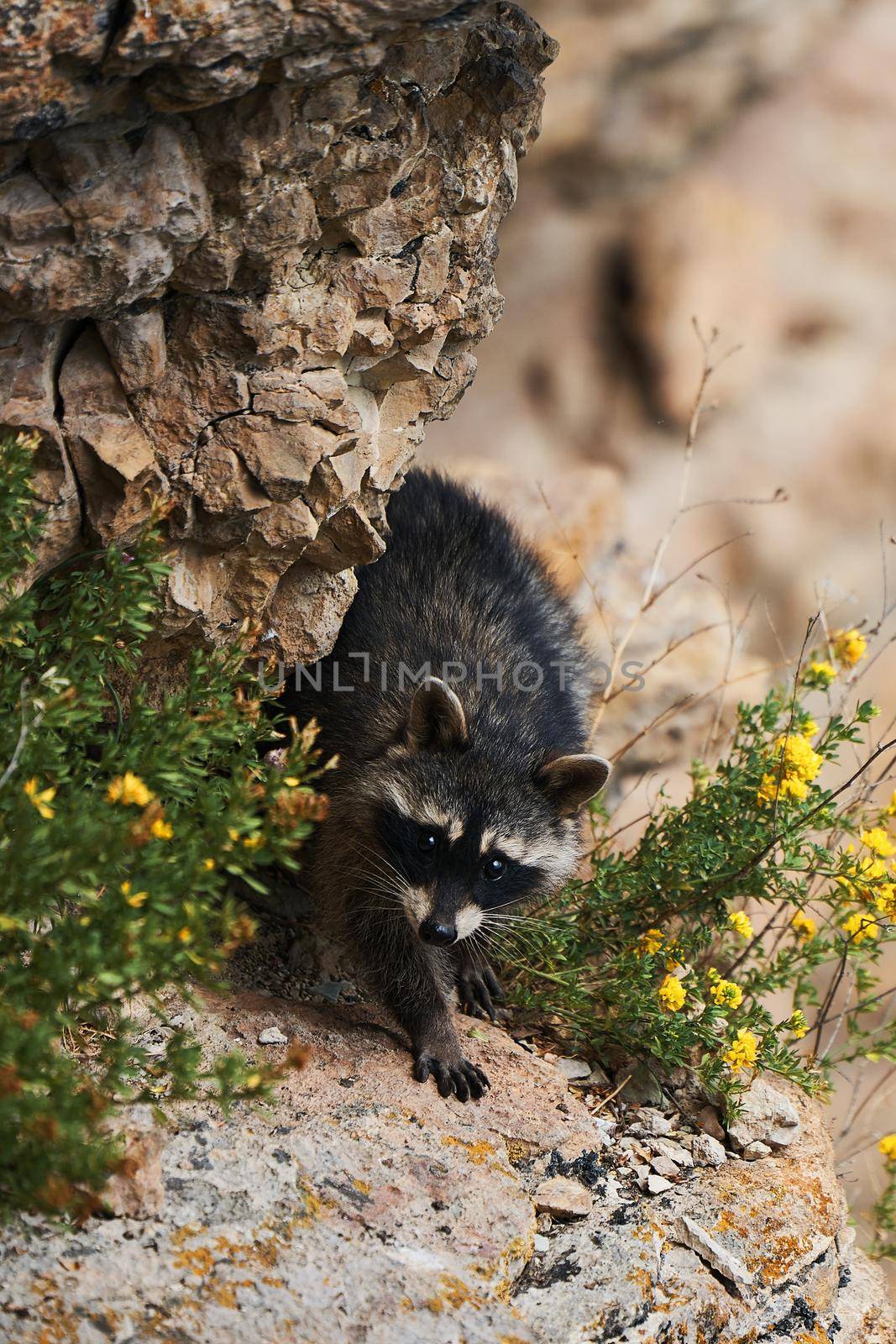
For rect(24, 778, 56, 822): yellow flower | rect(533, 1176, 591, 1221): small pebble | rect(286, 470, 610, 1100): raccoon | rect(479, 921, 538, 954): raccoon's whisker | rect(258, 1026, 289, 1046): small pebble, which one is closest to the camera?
rect(24, 778, 56, 822): yellow flower

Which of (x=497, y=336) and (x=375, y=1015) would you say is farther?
(x=497, y=336)

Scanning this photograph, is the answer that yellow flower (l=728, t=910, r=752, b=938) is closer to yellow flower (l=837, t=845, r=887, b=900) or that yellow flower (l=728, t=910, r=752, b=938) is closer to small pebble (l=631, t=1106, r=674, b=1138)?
yellow flower (l=837, t=845, r=887, b=900)

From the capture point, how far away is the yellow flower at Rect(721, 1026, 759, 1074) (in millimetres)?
3709

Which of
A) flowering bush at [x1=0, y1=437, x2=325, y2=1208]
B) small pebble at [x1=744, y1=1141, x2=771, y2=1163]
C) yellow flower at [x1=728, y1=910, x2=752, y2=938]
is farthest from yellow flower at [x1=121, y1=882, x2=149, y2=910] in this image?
small pebble at [x1=744, y1=1141, x2=771, y2=1163]

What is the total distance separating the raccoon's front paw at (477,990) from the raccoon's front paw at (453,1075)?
51cm

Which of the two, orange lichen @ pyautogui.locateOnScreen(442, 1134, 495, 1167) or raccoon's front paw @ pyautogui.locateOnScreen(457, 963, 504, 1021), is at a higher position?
raccoon's front paw @ pyautogui.locateOnScreen(457, 963, 504, 1021)

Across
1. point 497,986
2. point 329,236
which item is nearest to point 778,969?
point 497,986

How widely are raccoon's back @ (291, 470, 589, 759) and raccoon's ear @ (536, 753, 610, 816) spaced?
12cm

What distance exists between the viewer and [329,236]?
340 cm

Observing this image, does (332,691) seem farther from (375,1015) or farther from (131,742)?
(131,742)

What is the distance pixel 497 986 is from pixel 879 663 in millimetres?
5193

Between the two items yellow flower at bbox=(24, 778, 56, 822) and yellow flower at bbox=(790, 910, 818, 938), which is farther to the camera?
yellow flower at bbox=(790, 910, 818, 938)

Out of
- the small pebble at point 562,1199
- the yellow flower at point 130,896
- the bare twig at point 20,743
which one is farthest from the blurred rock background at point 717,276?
the yellow flower at point 130,896

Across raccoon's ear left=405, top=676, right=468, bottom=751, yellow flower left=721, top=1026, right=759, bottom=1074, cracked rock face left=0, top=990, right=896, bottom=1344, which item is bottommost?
cracked rock face left=0, top=990, right=896, bottom=1344
